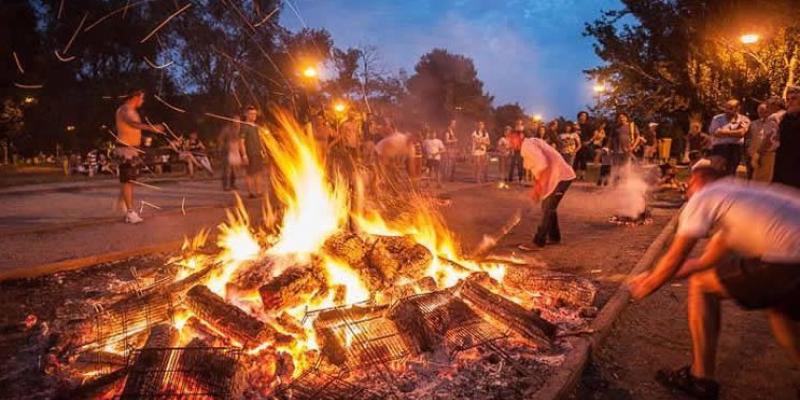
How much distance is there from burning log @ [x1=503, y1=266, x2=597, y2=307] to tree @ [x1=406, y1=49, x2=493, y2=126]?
52.4m

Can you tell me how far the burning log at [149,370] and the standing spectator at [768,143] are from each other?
9689 millimetres

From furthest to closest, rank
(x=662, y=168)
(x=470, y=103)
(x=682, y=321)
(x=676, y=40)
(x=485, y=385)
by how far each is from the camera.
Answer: (x=470, y=103) → (x=676, y=40) → (x=662, y=168) → (x=682, y=321) → (x=485, y=385)

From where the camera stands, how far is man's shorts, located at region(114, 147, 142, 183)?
345 inches

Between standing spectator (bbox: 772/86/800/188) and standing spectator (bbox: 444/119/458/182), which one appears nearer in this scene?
standing spectator (bbox: 772/86/800/188)

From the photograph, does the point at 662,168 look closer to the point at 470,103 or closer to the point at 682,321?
the point at 682,321

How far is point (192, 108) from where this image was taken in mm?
32406

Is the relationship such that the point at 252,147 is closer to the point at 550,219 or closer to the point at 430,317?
the point at 550,219

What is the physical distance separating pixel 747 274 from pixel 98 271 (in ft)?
21.8

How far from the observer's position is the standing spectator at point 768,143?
955cm

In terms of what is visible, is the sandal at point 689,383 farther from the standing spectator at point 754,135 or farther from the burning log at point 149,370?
the standing spectator at point 754,135

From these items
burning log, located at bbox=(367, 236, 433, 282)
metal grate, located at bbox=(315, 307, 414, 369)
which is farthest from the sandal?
burning log, located at bbox=(367, 236, 433, 282)

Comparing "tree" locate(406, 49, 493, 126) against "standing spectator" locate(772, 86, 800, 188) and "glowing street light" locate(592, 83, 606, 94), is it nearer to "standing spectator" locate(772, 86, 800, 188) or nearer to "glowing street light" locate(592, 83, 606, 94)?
"glowing street light" locate(592, 83, 606, 94)

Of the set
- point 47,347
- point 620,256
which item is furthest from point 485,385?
point 620,256

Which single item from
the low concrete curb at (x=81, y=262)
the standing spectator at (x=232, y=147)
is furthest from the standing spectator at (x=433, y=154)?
the low concrete curb at (x=81, y=262)
